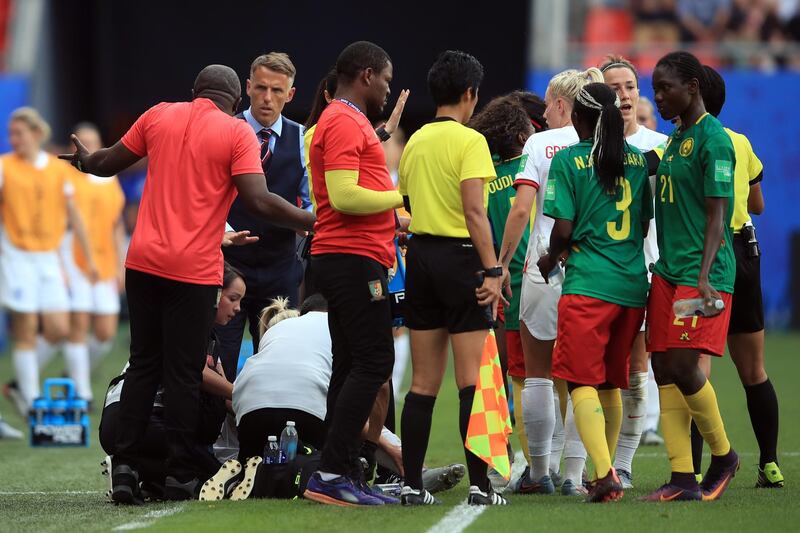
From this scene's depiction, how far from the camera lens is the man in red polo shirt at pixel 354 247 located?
6.48m

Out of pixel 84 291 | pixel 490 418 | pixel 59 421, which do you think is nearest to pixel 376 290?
pixel 490 418

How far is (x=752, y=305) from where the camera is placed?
7.22m

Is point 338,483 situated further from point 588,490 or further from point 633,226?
point 633,226

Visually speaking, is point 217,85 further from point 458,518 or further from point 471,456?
point 458,518

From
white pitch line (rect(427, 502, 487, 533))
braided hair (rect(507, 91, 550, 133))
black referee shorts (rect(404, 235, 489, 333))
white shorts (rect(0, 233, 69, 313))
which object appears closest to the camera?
white pitch line (rect(427, 502, 487, 533))

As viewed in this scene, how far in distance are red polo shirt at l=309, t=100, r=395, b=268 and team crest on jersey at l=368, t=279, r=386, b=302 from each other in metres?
0.14

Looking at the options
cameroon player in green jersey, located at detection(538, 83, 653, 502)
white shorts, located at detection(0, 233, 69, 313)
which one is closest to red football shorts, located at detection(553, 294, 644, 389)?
cameroon player in green jersey, located at detection(538, 83, 653, 502)

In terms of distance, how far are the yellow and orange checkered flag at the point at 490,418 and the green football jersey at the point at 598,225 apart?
538 mm

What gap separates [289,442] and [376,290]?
3.66 ft

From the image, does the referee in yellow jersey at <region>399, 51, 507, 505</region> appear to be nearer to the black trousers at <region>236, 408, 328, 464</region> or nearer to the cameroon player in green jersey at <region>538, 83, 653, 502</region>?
the cameroon player in green jersey at <region>538, 83, 653, 502</region>

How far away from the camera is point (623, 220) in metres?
6.67

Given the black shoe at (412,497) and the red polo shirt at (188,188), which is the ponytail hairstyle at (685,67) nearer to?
the red polo shirt at (188,188)

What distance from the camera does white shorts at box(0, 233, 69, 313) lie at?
12.4 metres

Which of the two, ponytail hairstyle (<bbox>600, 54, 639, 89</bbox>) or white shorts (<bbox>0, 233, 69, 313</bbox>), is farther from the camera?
white shorts (<bbox>0, 233, 69, 313</bbox>)
